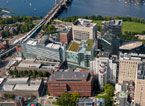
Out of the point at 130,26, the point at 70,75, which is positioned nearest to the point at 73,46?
the point at 70,75

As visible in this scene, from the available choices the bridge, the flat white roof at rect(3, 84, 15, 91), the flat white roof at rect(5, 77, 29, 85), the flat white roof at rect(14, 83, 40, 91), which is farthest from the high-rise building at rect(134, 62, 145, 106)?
the bridge

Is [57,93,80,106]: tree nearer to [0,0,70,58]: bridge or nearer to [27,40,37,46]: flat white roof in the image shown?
[27,40,37,46]: flat white roof

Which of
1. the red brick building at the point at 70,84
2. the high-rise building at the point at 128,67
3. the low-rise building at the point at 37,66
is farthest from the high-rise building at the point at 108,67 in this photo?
the low-rise building at the point at 37,66

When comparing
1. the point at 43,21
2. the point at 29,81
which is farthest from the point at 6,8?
the point at 29,81

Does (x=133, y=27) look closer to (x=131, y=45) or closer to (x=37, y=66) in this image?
(x=131, y=45)

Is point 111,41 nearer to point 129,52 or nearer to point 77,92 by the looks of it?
point 129,52

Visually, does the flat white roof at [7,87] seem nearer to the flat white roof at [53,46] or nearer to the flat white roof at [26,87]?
the flat white roof at [26,87]
